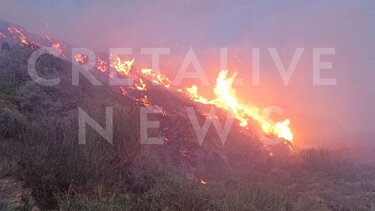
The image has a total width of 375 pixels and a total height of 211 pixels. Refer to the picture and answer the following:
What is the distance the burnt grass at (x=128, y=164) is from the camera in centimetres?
614

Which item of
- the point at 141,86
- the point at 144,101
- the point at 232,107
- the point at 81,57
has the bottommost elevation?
the point at 144,101

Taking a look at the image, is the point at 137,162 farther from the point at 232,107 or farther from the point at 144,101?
the point at 232,107

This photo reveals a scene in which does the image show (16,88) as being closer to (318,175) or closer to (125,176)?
(125,176)

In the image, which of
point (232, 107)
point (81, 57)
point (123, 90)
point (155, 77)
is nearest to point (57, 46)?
point (81, 57)

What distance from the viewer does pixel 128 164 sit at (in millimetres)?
8031

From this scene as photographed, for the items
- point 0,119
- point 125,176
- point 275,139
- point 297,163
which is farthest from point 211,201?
point 275,139

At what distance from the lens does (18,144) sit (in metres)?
6.93

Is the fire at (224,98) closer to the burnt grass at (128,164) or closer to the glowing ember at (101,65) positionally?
the glowing ember at (101,65)

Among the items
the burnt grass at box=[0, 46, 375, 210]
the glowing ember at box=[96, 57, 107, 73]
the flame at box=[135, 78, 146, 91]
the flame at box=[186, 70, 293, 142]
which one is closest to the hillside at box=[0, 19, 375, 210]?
the burnt grass at box=[0, 46, 375, 210]

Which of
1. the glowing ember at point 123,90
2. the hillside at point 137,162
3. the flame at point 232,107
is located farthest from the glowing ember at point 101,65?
the flame at point 232,107

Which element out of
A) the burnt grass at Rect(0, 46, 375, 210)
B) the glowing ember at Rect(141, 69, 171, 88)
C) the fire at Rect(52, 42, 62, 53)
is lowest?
the burnt grass at Rect(0, 46, 375, 210)

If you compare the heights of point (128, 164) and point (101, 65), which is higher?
point (101, 65)

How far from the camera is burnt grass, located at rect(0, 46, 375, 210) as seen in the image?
6137 mm

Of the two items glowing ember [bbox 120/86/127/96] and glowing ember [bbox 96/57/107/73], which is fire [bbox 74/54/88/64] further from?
glowing ember [bbox 120/86/127/96]
